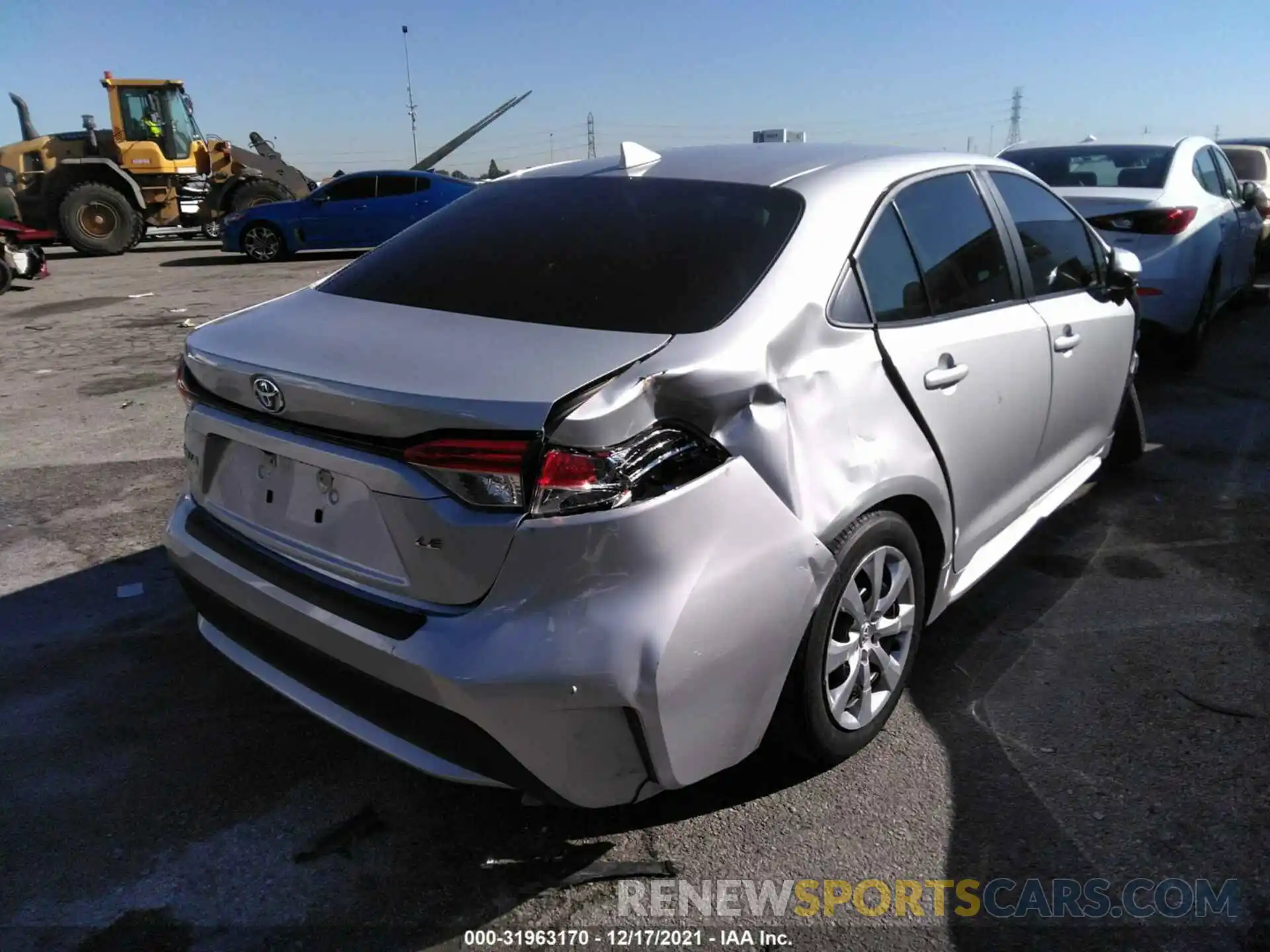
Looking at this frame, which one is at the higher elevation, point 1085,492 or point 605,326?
point 605,326

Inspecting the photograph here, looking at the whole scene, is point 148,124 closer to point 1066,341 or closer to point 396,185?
point 396,185

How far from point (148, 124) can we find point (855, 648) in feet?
69.2

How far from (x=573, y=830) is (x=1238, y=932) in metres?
1.50

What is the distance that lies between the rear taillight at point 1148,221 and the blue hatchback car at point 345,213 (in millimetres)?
12594

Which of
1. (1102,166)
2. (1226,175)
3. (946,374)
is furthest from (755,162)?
(1226,175)

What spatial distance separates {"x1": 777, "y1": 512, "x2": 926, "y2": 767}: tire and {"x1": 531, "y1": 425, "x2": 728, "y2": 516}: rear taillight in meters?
0.52

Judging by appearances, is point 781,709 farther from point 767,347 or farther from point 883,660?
point 767,347

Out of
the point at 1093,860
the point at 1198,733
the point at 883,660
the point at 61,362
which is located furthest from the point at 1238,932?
the point at 61,362

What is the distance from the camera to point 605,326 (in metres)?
2.25

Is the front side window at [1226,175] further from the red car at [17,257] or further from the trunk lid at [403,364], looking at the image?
the red car at [17,257]

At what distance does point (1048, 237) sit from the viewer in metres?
3.66

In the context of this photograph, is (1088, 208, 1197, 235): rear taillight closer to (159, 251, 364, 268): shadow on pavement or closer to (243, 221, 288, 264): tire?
(159, 251, 364, 268): shadow on pavement

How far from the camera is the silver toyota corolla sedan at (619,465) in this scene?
6.32ft

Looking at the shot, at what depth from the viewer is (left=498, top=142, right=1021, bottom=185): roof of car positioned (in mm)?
2838
